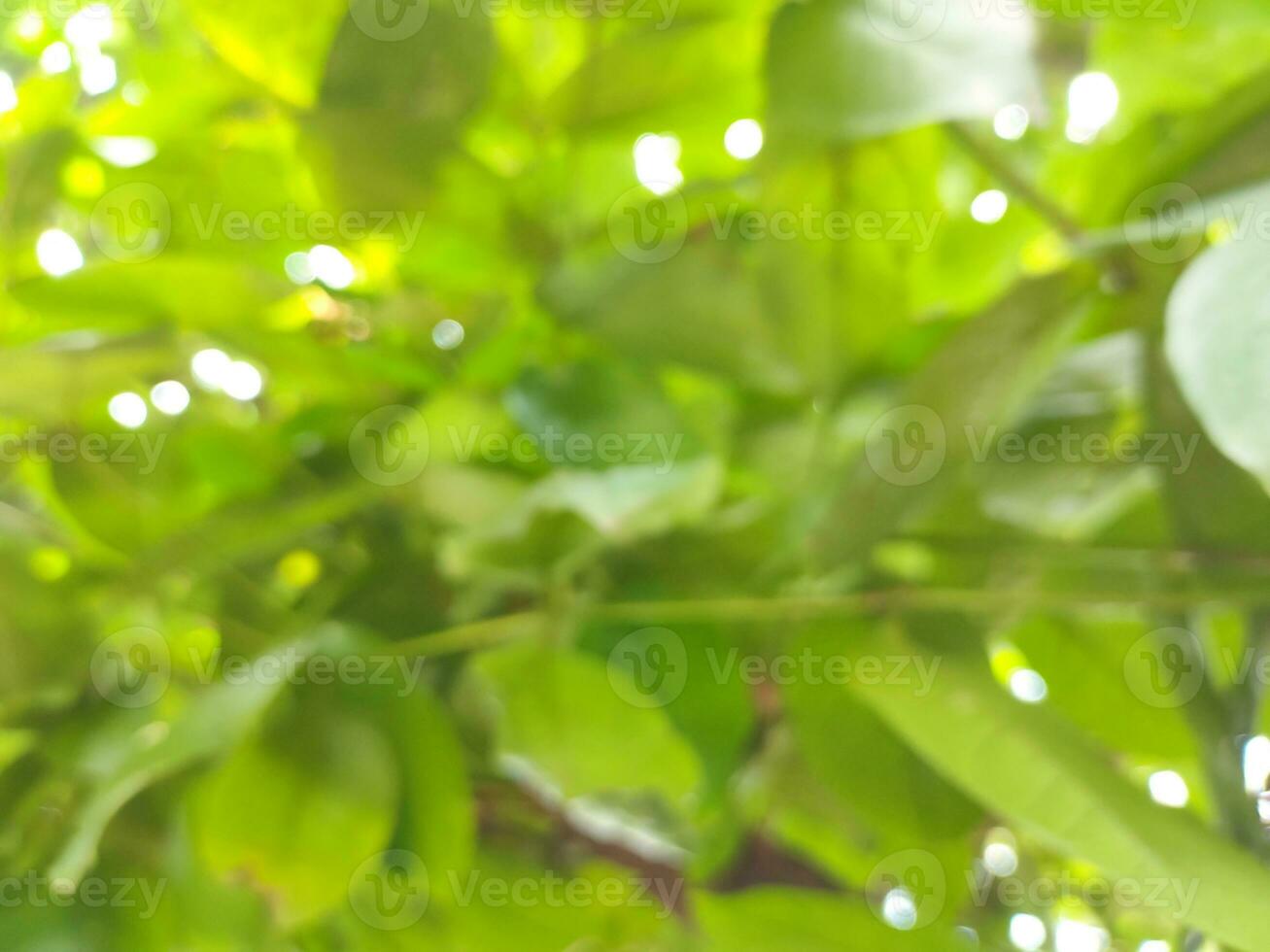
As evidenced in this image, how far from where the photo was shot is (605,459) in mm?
203

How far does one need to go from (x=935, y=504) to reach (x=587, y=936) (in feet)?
0.46

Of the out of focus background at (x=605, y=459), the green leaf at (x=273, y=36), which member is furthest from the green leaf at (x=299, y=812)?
the green leaf at (x=273, y=36)

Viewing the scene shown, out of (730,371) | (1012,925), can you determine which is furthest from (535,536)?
(1012,925)

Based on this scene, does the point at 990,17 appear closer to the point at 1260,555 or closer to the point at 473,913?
the point at 1260,555

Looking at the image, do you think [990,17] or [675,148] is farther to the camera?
[675,148]

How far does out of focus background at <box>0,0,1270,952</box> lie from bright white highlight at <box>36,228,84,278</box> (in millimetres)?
14

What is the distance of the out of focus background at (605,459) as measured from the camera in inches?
7.0

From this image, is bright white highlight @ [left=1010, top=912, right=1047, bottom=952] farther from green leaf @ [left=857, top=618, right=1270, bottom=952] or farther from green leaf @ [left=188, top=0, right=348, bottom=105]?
green leaf @ [left=188, top=0, right=348, bottom=105]

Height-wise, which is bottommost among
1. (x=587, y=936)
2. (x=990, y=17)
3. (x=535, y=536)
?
(x=587, y=936)

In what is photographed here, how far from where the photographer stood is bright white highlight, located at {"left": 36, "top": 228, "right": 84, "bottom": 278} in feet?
0.86

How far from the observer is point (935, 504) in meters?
0.21

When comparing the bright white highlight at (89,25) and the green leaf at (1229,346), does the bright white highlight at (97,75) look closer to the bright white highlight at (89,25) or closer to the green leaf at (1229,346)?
the bright white highlight at (89,25)

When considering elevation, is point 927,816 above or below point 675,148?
below

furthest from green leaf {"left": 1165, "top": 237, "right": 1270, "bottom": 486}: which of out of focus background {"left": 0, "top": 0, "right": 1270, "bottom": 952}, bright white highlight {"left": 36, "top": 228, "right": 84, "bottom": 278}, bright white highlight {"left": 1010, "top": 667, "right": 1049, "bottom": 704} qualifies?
bright white highlight {"left": 36, "top": 228, "right": 84, "bottom": 278}
